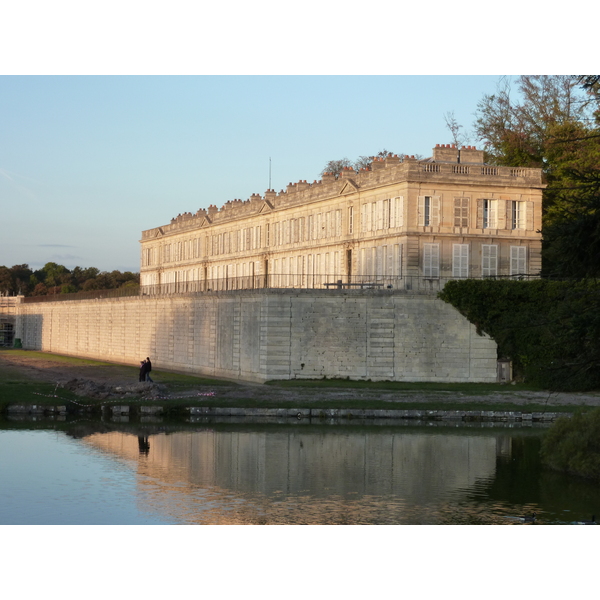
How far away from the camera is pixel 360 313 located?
44656 millimetres

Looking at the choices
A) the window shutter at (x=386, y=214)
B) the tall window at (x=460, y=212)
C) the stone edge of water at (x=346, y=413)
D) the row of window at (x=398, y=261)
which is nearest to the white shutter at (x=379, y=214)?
the window shutter at (x=386, y=214)

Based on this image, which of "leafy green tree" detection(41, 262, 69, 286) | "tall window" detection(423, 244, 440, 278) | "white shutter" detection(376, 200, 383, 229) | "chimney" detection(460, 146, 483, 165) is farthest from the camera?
"leafy green tree" detection(41, 262, 69, 286)

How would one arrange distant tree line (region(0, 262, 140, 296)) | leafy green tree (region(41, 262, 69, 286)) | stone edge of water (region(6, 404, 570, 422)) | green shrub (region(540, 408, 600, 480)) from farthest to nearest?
1. leafy green tree (region(41, 262, 69, 286))
2. distant tree line (region(0, 262, 140, 296))
3. stone edge of water (region(6, 404, 570, 422))
4. green shrub (region(540, 408, 600, 480))

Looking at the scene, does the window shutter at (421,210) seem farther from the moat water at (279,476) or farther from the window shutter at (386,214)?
the moat water at (279,476)

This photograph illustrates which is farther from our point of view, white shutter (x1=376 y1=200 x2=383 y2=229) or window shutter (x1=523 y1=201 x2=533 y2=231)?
white shutter (x1=376 y1=200 x2=383 y2=229)

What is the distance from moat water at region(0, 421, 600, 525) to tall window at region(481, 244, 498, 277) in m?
18.0

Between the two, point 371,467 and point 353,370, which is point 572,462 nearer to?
point 371,467

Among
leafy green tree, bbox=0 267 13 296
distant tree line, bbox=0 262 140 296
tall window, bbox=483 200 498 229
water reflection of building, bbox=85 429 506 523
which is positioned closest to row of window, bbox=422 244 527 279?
tall window, bbox=483 200 498 229

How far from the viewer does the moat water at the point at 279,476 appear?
19031 mm

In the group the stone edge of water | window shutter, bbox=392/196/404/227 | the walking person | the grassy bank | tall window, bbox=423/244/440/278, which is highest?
window shutter, bbox=392/196/404/227

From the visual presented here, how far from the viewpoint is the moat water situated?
19.0 metres

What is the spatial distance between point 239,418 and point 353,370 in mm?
11693

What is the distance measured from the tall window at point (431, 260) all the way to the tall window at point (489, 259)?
2568 mm

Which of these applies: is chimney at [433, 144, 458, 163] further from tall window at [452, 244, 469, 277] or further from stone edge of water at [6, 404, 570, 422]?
stone edge of water at [6, 404, 570, 422]
